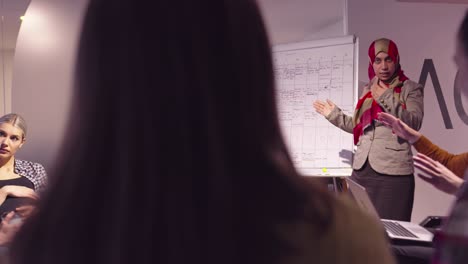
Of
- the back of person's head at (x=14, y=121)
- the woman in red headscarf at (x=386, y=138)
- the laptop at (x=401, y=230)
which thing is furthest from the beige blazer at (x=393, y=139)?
the back of person's head at (x=14, y=121)

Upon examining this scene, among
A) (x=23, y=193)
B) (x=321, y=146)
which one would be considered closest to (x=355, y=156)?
(x=321, y=146)

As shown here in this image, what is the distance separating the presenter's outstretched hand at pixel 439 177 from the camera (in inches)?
66.6

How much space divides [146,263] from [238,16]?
0.31 meters

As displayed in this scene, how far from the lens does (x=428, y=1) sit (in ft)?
14.4

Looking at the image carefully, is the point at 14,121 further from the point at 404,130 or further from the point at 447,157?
the point at 447,157

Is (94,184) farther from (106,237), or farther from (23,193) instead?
(23,193)

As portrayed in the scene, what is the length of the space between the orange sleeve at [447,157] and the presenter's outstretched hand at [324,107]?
136 cm

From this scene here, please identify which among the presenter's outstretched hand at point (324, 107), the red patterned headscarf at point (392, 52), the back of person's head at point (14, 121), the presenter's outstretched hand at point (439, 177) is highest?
the red patterned headscarf at point (392, 52)

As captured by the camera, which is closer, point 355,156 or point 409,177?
point 409,177

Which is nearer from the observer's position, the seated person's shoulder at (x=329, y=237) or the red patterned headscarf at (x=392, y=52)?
the seated person's shoulder at (x=329, y=237)

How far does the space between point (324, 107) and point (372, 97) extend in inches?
16.5

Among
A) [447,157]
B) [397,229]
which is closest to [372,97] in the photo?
[447,157]

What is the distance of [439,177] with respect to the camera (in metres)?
1.72

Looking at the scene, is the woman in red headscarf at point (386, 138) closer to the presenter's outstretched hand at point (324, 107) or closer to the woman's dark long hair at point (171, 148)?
the presenter's outstretched hand at point (324, 107)
